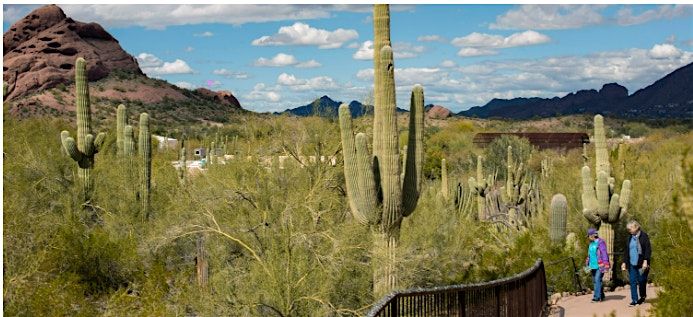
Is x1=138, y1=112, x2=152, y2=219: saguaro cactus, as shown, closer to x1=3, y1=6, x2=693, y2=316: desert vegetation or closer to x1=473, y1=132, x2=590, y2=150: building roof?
x1=3, y1=6, x2=693, y2=316: desert vegetation

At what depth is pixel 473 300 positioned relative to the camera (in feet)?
27.3

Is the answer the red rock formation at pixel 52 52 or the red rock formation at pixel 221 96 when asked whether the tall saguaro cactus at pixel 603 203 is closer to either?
the red rock formation at pixel 52 52

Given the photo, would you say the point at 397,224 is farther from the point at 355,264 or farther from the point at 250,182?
the point at 250,182

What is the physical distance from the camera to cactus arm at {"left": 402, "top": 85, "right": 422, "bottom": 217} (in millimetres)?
15883

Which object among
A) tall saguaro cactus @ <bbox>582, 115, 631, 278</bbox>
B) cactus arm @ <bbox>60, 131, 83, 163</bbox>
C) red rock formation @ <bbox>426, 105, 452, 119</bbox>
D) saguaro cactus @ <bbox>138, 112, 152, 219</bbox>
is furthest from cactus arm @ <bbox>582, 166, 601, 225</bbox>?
red rock formation @ <bbox>426, 105, 452, 119</bbox>

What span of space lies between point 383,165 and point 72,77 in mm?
86431

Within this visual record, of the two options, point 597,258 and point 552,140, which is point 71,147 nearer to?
point 597,258

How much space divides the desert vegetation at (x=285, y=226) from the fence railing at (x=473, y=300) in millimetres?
1617

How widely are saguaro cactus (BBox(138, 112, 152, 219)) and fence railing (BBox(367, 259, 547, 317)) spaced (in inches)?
A: 569

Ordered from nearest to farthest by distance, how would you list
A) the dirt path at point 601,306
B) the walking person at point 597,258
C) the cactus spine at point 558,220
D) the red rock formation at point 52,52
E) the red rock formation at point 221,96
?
the dirt path at point 601,306
the walking person at point 597,258
the cactus spine at point 558,220
the red rock formation at point 52,52
the red rock formation at point 221,96

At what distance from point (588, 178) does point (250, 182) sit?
23.6ft

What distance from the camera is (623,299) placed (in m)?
14.6

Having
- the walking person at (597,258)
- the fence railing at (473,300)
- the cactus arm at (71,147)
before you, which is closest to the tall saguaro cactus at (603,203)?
the walking person at (597,258)

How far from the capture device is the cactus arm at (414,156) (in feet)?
52.1
